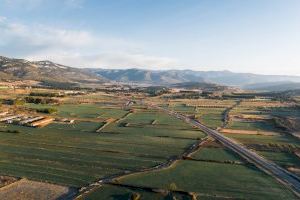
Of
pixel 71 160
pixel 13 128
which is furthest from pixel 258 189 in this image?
pixel 13 128

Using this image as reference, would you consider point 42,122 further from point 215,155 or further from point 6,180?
point 215,155

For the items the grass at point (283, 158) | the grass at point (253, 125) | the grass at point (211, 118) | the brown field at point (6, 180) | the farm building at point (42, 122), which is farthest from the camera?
the grass at point (211, 118)

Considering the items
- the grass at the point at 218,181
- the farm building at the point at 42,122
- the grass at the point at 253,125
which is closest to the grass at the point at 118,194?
the grass at the point at 218,181

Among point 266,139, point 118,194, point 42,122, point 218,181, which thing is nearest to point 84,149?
point 118,194

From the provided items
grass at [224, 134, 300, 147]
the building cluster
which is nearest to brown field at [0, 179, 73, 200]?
grass at [224, 134, 300, 147]

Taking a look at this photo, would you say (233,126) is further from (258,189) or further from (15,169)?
(15,169)

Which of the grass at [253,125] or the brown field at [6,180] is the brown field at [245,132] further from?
the brown field at [6,180]
